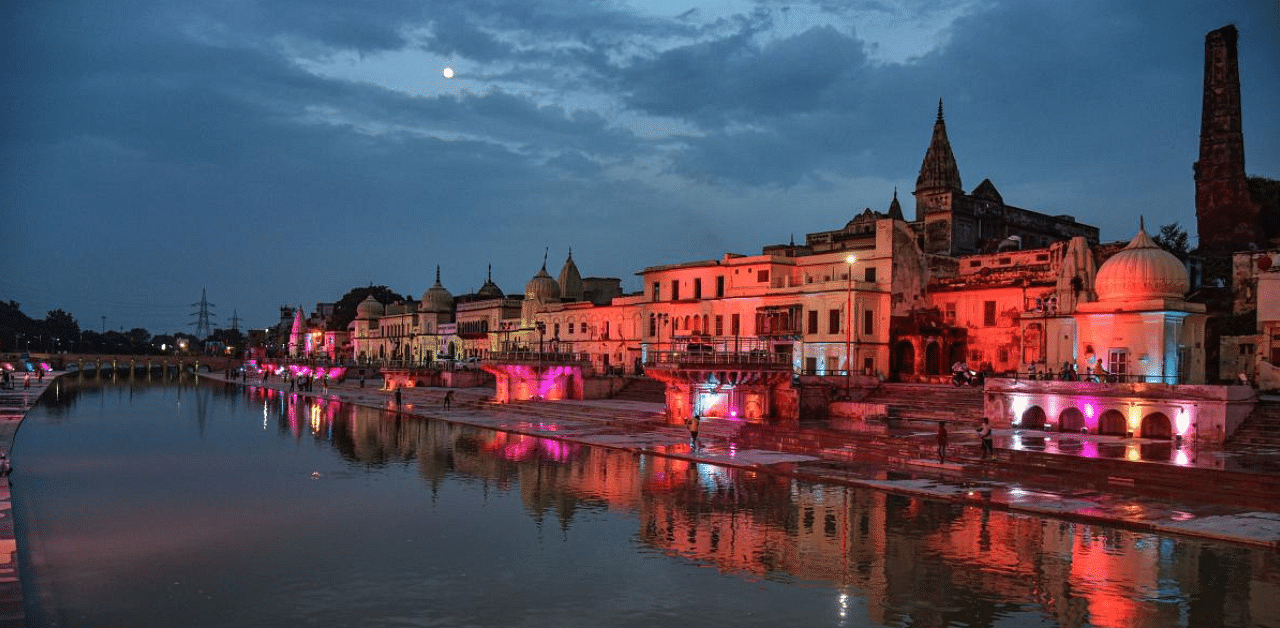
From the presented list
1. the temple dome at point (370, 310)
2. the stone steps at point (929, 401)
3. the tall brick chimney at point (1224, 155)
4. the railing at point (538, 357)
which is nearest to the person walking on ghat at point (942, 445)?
the stone steps at point (929, 401)

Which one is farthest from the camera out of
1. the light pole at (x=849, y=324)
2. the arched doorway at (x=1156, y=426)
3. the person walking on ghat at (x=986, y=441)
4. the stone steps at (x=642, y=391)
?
the stone steps at (x=642, y=391)

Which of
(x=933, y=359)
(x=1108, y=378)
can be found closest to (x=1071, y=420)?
(x=1108, y=378)

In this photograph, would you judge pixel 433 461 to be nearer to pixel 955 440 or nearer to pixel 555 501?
pixel 555 501

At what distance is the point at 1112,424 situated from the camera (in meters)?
31.6

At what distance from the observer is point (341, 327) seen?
456 feet

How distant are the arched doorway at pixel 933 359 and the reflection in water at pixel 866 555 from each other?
2298cm

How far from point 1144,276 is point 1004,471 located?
12.3 meters

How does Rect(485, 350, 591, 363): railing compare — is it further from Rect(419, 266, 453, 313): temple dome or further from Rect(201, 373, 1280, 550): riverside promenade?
Rect(419, 266, 453, 313): temple dome

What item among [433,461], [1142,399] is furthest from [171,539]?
[1142,399]

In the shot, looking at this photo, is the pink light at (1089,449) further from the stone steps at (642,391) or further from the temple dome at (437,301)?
the temple dome at (437,301)

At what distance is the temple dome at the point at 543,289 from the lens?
3115 inches

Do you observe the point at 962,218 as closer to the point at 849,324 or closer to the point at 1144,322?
the point at 849,324

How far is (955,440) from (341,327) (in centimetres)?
12084

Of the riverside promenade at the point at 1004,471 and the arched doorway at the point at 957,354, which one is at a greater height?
the arched doorway at the point at 957,354
